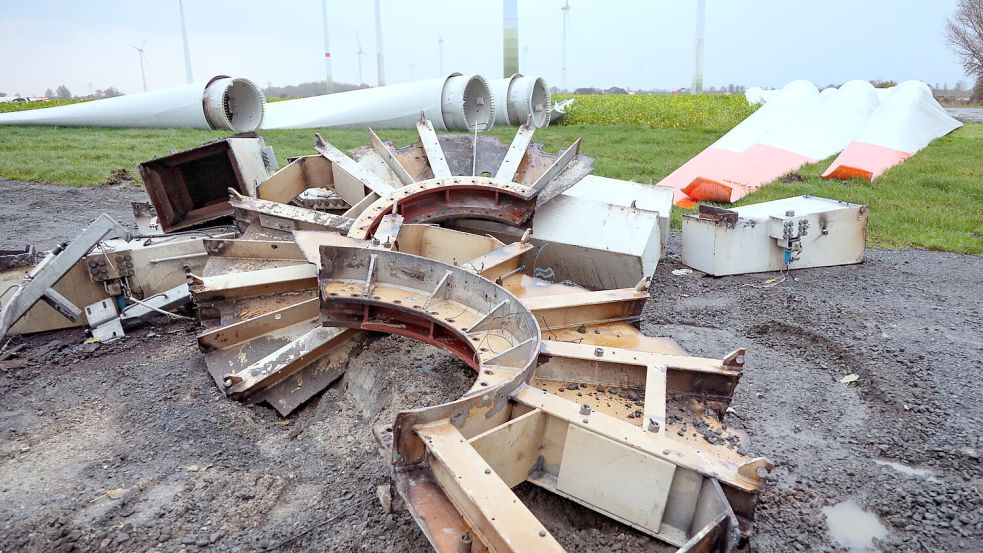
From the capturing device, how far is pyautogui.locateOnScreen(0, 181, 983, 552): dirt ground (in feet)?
8.11

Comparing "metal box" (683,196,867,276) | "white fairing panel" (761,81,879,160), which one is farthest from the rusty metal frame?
"white fairing panel" (761,81,879,160)

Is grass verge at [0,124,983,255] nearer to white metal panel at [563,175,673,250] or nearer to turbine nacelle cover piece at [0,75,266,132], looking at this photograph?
turbine nacelle cover piece at [0,75,266,132]

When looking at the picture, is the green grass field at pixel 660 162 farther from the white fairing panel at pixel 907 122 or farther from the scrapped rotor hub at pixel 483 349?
the scrapped rotor hub at pixel 483 349

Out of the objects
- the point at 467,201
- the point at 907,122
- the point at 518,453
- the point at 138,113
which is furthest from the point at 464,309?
the point at 138,113

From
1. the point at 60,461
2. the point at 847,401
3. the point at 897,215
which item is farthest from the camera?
the point at 897,215

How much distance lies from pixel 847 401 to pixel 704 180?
5286mm

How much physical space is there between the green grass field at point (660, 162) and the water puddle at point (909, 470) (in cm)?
450

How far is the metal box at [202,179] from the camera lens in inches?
207

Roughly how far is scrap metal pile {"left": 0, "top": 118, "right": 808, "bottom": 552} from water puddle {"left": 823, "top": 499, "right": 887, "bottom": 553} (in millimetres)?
506

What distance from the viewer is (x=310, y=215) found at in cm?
474

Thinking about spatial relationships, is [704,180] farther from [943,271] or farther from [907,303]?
[907,303]

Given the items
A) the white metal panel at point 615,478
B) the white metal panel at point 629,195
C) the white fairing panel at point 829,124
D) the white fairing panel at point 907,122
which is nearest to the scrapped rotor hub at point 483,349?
the white metal panel at point 615,478

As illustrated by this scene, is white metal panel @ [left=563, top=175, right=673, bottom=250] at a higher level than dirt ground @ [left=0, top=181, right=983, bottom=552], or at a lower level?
higher

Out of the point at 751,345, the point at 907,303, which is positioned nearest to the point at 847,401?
the point at 751,345
